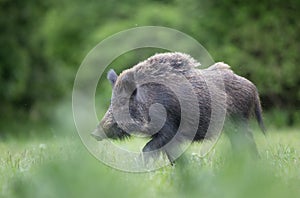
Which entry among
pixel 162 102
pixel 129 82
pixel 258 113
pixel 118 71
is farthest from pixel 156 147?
pixel 118 71

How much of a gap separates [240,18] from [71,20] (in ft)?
33.8

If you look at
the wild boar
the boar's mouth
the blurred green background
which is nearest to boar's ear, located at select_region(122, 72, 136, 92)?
the wild boar

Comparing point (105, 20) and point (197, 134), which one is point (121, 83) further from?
point (105, 20)

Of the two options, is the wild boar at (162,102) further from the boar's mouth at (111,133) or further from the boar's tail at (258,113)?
the boar's tail at (258,113)

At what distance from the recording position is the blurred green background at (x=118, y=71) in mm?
2500

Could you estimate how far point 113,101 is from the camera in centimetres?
613

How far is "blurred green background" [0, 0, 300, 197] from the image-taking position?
8.20 feet

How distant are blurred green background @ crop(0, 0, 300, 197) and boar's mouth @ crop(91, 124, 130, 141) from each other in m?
0.33

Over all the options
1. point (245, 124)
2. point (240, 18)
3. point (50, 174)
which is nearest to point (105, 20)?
point (240, 18)

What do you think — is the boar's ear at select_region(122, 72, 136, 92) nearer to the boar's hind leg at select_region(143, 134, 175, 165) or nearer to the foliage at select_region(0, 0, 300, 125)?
the boar's hind leg at select_region(143, 134, 175, 165)

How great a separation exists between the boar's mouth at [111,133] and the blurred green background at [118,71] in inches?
12.9

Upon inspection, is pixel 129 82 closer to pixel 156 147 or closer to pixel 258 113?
pixel 156 147

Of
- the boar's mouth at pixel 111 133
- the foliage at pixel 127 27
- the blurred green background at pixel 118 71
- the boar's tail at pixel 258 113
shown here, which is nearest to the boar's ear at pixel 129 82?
the boar's mouth at pixel 111 133

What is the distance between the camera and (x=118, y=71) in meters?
18.3
